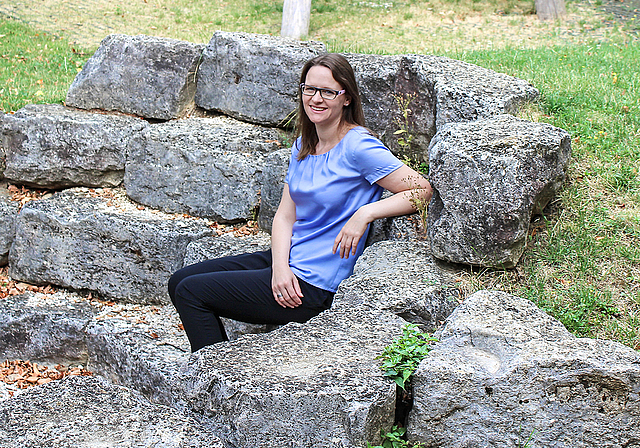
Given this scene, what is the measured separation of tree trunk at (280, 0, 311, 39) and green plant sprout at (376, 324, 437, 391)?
7182mm

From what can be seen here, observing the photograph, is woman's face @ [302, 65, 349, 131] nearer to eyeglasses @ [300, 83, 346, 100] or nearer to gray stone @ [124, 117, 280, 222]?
eyeglasses @ [300, 83, 346, 100]

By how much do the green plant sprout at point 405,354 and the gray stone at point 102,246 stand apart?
2.21m

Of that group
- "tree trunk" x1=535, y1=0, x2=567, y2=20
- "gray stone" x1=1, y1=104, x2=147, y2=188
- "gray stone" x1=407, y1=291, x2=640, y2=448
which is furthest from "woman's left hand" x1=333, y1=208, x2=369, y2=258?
"tree trunk" x1=535, y1=0, x2=567, y2=20

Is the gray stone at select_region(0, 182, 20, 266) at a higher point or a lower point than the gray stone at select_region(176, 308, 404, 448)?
lower

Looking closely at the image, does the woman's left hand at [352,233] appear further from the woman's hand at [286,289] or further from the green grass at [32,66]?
the green grass at [32,66]

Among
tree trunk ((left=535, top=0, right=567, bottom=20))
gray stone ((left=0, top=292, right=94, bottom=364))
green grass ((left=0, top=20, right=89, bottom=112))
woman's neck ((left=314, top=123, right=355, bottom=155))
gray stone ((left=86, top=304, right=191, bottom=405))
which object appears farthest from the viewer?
tree trunk ((left=535, top=0, right=567, bottom=20))

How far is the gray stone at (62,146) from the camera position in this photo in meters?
4.81

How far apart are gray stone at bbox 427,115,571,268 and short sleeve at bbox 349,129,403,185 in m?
0.24

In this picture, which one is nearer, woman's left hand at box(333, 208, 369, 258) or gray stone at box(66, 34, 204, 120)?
woman's left hand at box(333, 208, 369, 258)

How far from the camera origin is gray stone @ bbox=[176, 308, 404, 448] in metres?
2.14

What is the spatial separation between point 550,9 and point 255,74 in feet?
24.0

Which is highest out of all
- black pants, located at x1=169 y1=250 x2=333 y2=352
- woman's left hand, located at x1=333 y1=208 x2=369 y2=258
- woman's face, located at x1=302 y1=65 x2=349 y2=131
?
woman's face, located at x1=302 y1=65 x2=349 y2=131

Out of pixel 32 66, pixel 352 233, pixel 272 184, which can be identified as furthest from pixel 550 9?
pixel 352 233

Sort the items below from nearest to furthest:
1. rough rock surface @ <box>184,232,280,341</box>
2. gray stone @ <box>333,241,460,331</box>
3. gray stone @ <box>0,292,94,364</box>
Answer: gray stone @ <box>333,241,460,331</box> → rough rock surface @ <box>184,232,280,341</box> → gray stone @ <box>0,292,94,364</box>
